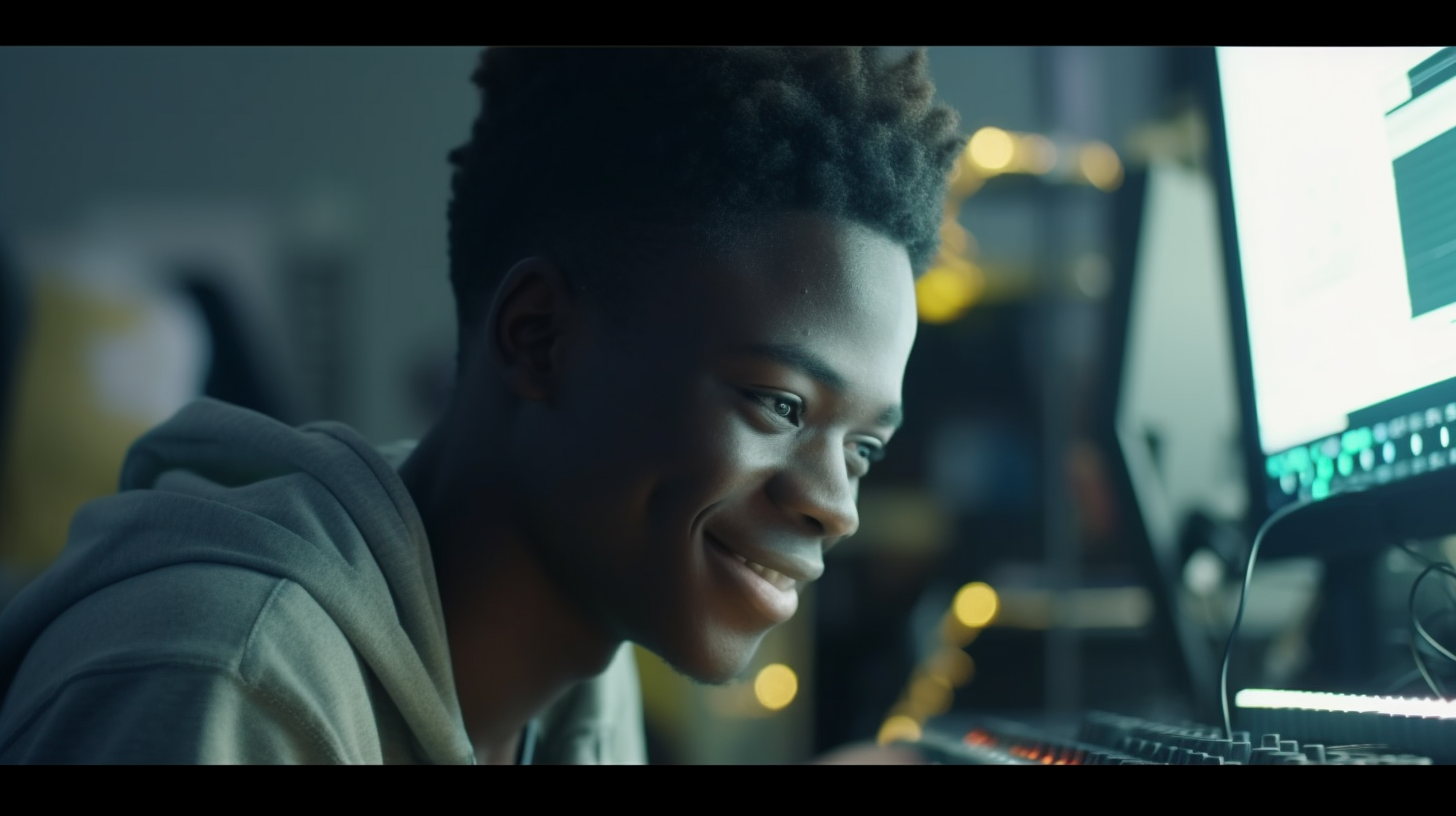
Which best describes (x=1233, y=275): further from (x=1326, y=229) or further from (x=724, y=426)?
(x=724, y=426)

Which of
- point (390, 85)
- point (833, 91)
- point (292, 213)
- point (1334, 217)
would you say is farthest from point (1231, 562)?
point (292, 213)

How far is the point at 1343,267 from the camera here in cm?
76

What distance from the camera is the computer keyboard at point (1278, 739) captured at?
498mm

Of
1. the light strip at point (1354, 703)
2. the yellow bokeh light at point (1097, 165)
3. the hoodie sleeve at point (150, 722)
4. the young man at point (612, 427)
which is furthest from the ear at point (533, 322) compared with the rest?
the yellow bokeh light at point (1097, 165)

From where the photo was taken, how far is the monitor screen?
2.17 feet

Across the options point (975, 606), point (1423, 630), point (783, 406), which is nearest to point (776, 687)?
point (975, 606)

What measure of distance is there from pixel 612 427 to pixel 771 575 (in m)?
0.13

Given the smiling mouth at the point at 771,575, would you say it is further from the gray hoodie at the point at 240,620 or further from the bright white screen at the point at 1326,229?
the bright white screen at the point at 1326,229

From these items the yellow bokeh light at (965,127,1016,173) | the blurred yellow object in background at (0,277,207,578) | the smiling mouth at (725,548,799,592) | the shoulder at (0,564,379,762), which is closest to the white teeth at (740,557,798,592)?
the smiling mouth at (725,548,799,592)

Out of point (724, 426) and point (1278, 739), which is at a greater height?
point (724, 426)

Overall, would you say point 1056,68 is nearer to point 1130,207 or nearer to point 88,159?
point 1130,207

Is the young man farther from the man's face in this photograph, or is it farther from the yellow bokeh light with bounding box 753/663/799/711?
the yellow bokeh light with bounding box 753/663/799/711

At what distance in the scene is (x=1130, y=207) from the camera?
118 centimetres

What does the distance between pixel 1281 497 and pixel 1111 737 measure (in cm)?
29
